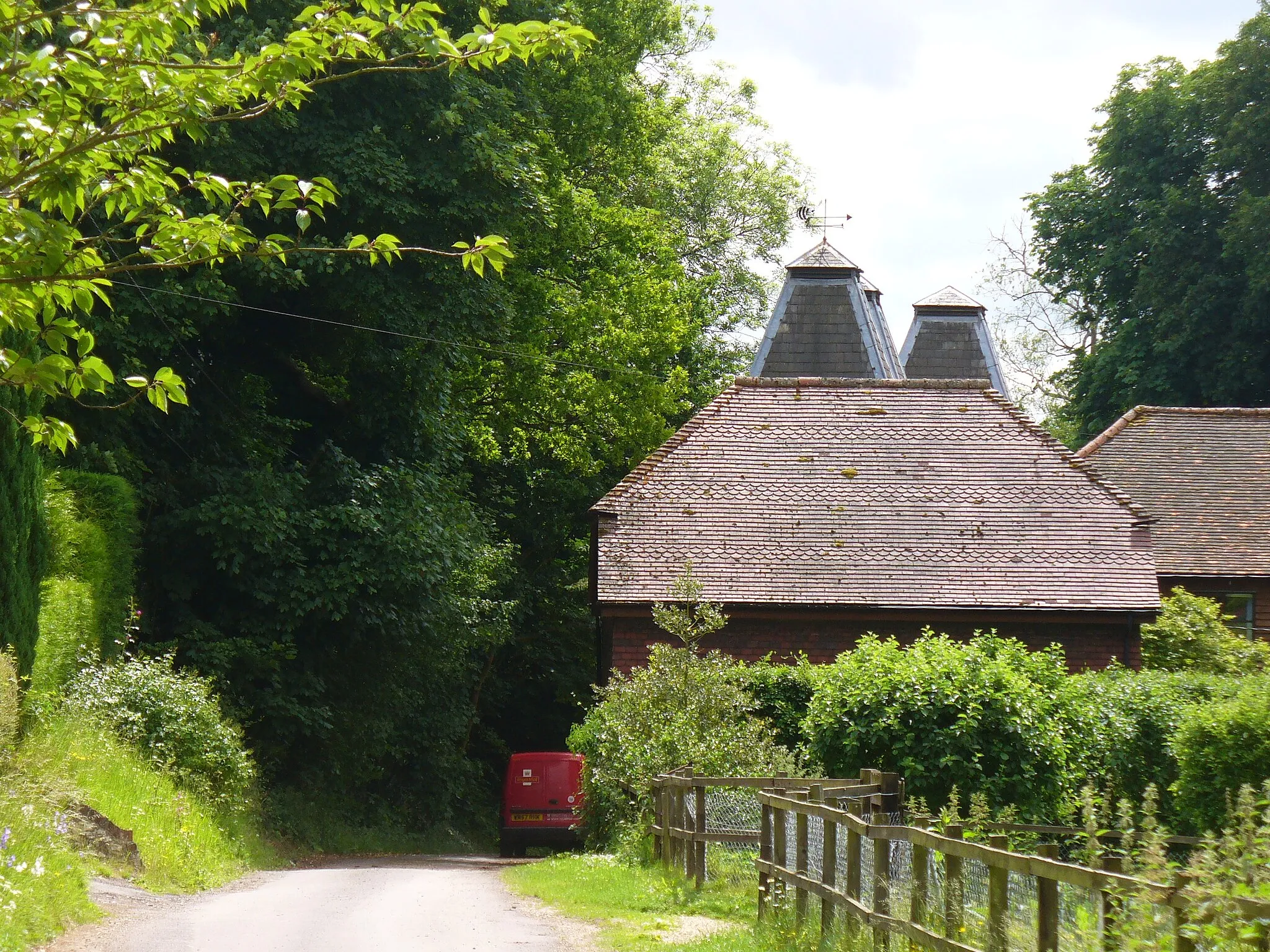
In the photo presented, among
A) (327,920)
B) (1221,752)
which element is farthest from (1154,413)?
(327,920)

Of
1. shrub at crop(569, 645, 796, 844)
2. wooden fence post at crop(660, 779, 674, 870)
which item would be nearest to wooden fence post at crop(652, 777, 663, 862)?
wooden fence post at crop(660, 779, 674, 870)

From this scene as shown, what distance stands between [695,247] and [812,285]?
11500 millimetres

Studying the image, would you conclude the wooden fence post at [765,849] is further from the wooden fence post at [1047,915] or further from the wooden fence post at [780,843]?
the wooden fence post at [1047,915]

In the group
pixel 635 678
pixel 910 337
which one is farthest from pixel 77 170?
pixel 910 337

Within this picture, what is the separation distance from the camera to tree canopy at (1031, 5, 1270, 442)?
39.3m

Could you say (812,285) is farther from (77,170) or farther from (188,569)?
(77,170)

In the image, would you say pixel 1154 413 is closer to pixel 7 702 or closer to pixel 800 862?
pixel 800 862

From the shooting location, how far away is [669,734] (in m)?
15.3

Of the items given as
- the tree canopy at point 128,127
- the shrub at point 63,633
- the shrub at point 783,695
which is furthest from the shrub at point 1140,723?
the tree canopy at point 128,127

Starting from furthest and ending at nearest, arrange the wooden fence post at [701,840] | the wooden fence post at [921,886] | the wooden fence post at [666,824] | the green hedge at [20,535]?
the wooden fence post at [666,824], the green hedge at [20,535], the wooden fence post at [701,840], the wooden fence post at [921,886]

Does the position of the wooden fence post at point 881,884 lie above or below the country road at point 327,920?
above

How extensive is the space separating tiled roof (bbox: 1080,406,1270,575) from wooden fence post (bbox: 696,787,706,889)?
61.9 ft

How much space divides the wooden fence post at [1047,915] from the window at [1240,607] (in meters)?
23.9

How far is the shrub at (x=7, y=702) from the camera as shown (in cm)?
995
